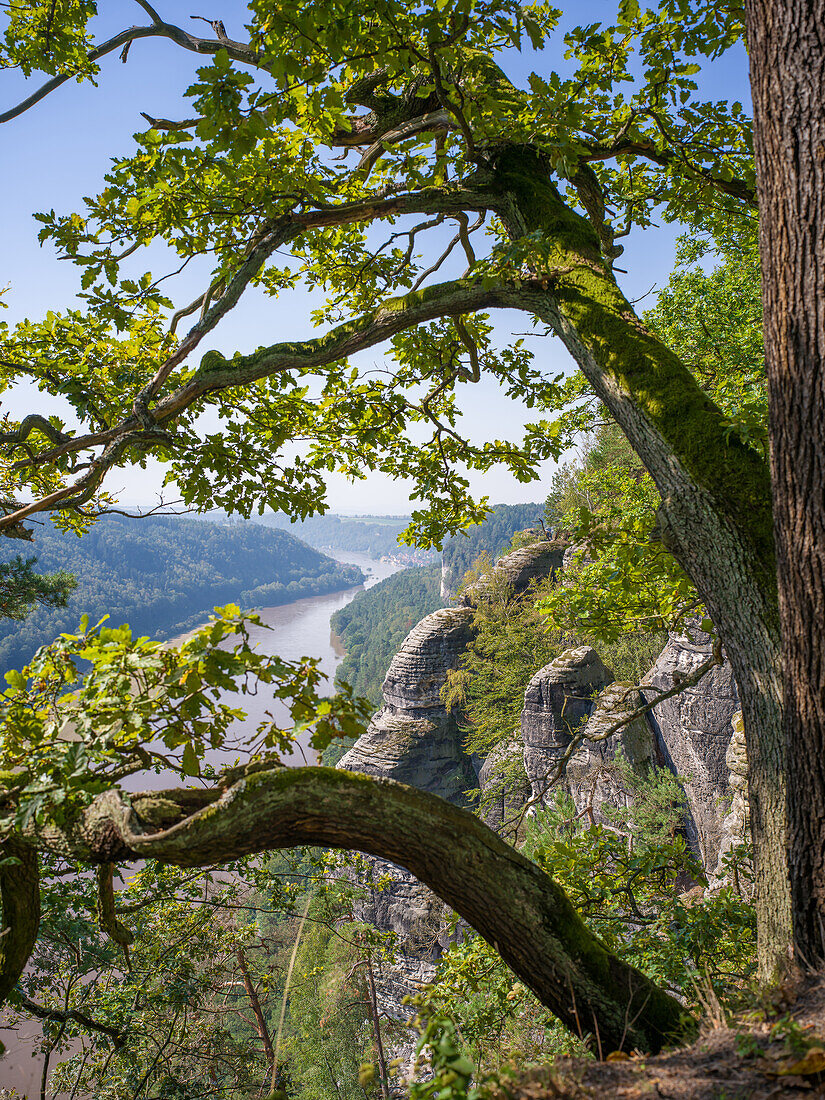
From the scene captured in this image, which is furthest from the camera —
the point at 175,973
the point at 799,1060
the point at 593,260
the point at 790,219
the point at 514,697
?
the point at 514,697

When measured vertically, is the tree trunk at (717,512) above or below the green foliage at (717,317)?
below

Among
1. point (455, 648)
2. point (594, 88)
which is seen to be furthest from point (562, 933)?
point (455, 648)

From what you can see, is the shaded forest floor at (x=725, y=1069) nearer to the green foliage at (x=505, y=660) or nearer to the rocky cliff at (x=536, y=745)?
the rocky cliff at (x=536, y=745)

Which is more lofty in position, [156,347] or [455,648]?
[156,347]

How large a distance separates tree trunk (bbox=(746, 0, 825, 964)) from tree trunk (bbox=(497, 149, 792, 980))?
0.22 metres

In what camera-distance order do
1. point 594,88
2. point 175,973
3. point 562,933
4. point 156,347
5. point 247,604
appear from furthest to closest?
point 247,604, point 175,973, point 156,347, point 594,88, point 562,933

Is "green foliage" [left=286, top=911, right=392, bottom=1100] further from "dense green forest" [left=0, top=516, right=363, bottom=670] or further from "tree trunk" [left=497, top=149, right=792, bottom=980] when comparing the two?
"dense green forest" [left=0, top=516, right=363, bottom=670]

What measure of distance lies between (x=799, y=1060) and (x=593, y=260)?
3.41 meters

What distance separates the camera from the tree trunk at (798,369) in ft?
5.69

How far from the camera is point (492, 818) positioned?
20.5 metres

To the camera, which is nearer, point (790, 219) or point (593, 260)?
point (790, 219)

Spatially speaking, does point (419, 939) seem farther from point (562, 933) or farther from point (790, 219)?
point (790, 219)

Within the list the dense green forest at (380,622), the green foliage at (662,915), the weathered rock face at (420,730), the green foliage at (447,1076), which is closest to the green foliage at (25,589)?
the green foliage at (662,915)

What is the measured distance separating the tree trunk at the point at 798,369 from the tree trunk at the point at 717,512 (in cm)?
22
